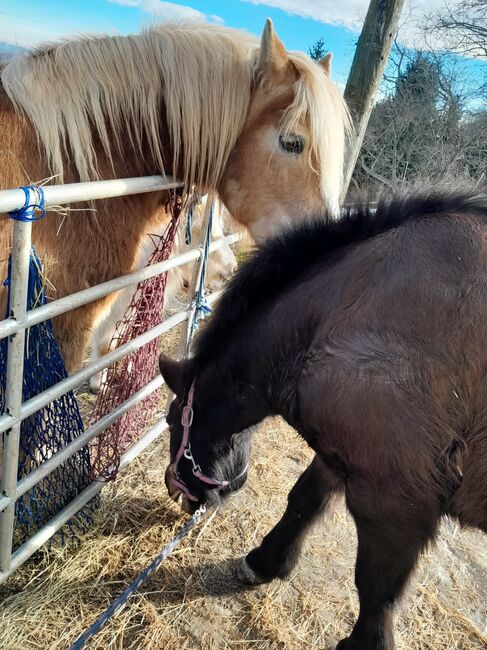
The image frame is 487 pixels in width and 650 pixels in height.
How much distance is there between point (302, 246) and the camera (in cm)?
175

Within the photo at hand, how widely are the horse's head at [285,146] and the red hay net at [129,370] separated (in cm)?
41

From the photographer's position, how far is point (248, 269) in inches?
70.8

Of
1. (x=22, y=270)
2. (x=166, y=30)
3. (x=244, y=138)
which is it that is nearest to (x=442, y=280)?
A: (x=244, y=138)

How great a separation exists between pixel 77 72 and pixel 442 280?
1.57 meters

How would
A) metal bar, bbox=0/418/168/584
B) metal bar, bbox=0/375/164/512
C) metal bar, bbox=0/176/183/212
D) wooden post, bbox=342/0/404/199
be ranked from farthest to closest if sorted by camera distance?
wooden post, bbox=342/0/404/199 < metal bar, bbox=0/418/168/584 < metal bar, bbox=0/375/164/512 < metal bar, bbox=0/176/183/212

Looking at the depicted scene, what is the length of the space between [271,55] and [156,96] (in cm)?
49

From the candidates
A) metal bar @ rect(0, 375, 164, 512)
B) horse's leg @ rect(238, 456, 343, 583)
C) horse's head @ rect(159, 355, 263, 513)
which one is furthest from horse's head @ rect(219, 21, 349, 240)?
horse's leg @ rect(238, 456, 343, 583)

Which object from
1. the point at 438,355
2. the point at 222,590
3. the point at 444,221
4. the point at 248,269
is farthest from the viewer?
the point at 222,590

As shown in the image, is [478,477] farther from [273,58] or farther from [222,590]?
[273,58]

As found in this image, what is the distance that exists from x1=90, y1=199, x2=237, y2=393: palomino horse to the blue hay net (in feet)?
1.86

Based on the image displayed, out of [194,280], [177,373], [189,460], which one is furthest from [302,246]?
[194,280]

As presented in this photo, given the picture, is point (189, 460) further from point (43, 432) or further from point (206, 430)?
point (43, 432)

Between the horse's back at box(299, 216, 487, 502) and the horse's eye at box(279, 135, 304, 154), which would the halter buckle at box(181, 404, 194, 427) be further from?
the horse's eye at box(279, 135, 304, 154)

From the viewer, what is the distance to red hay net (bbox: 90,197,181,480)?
2395 mm
